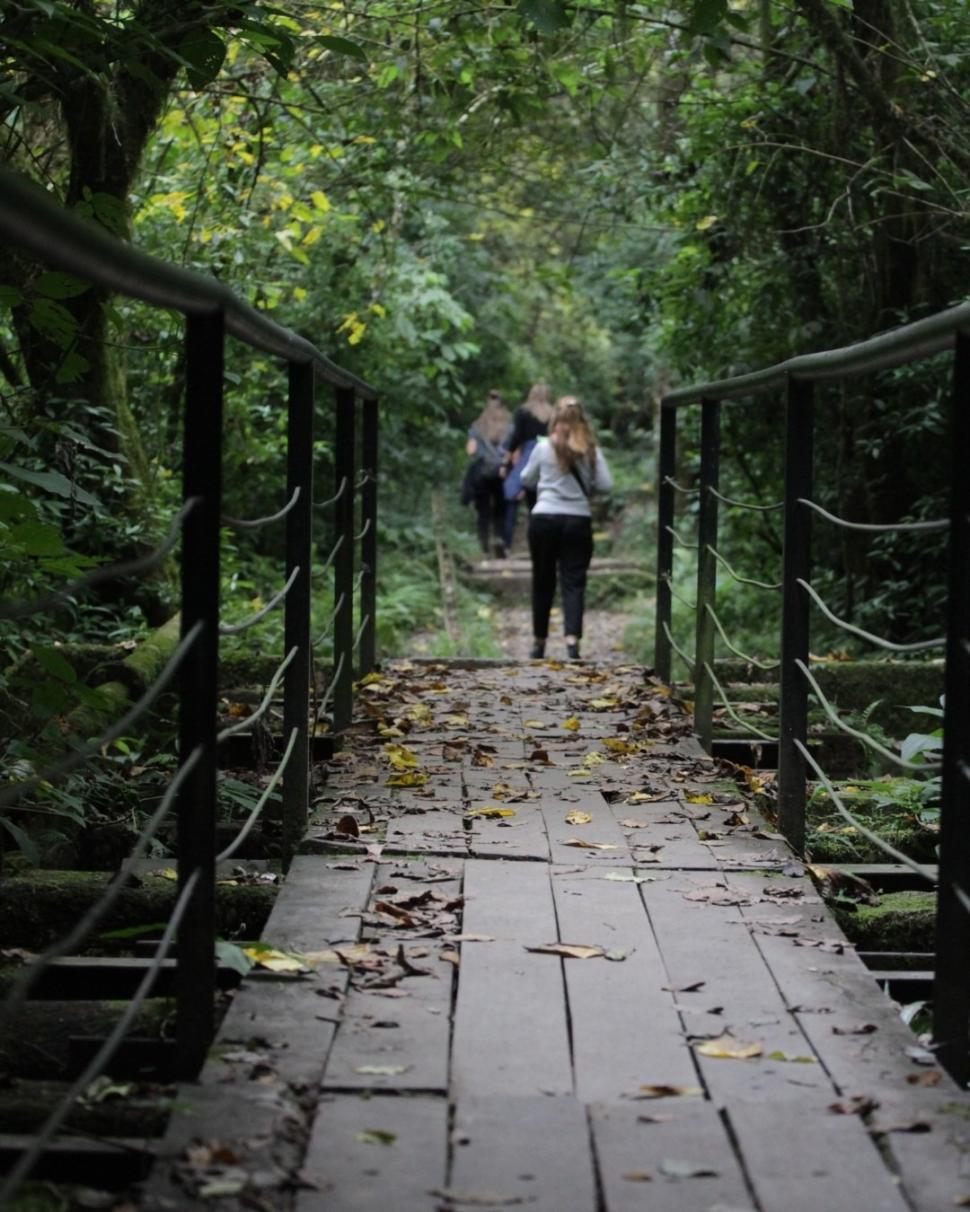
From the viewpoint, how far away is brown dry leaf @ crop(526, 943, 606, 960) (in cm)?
371

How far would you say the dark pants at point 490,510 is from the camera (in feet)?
66.0

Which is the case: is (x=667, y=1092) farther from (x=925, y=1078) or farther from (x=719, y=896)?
(x=719, y=896)

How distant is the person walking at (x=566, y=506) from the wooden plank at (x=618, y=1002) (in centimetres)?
657

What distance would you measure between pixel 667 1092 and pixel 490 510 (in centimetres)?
1802

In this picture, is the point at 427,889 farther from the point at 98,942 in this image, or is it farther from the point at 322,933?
the point at 98,942

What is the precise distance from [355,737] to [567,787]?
1.22 meters

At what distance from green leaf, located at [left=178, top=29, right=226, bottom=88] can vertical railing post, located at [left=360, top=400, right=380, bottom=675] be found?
7.53ft

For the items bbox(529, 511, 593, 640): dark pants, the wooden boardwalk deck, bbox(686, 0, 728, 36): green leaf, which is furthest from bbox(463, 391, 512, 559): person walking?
the wooden boardwalk deck

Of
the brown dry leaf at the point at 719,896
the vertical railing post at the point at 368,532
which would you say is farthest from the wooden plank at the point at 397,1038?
the vertical railing post at the point at 368,532

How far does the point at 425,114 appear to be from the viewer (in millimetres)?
12086

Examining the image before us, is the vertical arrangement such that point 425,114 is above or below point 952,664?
above

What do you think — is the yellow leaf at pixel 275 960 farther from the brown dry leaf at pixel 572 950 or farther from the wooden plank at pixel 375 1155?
the wooden plank at pixel 375 1155

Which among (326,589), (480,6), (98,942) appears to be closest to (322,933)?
(98,942)

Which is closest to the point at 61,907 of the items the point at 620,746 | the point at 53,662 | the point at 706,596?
the point at 53,662
